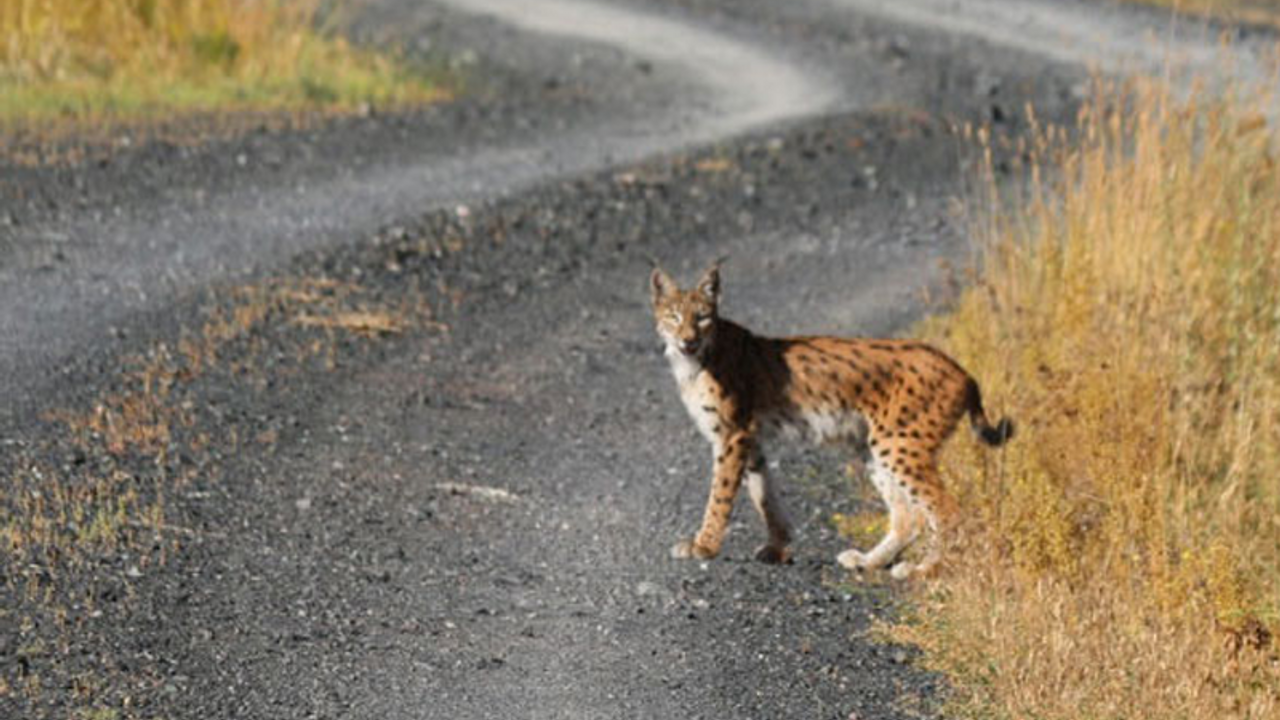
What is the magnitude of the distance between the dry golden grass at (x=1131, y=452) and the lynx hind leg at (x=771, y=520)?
670 millimetres

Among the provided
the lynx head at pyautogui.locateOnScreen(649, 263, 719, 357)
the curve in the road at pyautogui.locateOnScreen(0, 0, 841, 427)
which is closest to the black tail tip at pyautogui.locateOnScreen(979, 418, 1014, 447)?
the lynx head at pyautogui.locateOnScreen(649, 263, 719, 357)

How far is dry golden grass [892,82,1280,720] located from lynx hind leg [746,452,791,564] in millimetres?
670

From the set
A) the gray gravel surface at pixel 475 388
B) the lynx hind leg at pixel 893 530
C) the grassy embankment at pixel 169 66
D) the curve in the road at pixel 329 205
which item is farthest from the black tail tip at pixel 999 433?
the grassy embankment at pixel 169 66

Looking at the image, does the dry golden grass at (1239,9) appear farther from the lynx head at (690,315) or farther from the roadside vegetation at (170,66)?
the lynx head at (690,315)

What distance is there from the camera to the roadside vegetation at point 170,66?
54.0ft

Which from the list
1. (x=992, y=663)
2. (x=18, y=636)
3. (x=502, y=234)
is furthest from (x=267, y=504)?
(x=502, y=234)

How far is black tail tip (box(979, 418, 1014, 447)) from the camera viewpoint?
8.99 m

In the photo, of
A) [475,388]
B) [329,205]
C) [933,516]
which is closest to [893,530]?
[933,516]

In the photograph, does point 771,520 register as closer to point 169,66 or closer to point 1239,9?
point 169,66

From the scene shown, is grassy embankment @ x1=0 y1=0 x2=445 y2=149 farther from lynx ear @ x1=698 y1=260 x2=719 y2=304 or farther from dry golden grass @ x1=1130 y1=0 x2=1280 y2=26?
dry golden grass @ x1=1130 y1=0 x2=1280 y2=26

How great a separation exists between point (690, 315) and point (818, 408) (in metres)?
0.58

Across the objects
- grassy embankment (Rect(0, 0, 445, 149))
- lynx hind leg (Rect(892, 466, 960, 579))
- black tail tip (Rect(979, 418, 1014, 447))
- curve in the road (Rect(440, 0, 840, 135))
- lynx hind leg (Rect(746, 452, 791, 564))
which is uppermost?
black tail tip (Rect(979, 418, 1014, 447))

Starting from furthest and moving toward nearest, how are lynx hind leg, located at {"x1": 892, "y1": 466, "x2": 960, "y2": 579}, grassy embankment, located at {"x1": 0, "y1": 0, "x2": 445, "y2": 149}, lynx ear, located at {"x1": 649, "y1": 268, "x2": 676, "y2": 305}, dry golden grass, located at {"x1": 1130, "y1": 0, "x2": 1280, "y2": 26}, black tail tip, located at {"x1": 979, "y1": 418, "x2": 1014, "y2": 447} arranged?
1. dry golden grass, located at {"x1": 1130, "y1": 0, "x2": 1280, "y2": 26}
2. grassy embankment, located at {"x1": 0, "y1": 0, "x2": 445, "y2": 149}
3. lynx ear, located at {"x1": 649, "y1": 268, "x2": 676, "y2": 305}
4. black tail tip, located at {"x1": 979, "y1": 418, "x2": 1014, "y2": 447}
5. lynx hind leg, located at {"x1": 892, "y1": 466, "x2": 960, "y2": 579}

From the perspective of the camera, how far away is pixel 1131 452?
895cm
